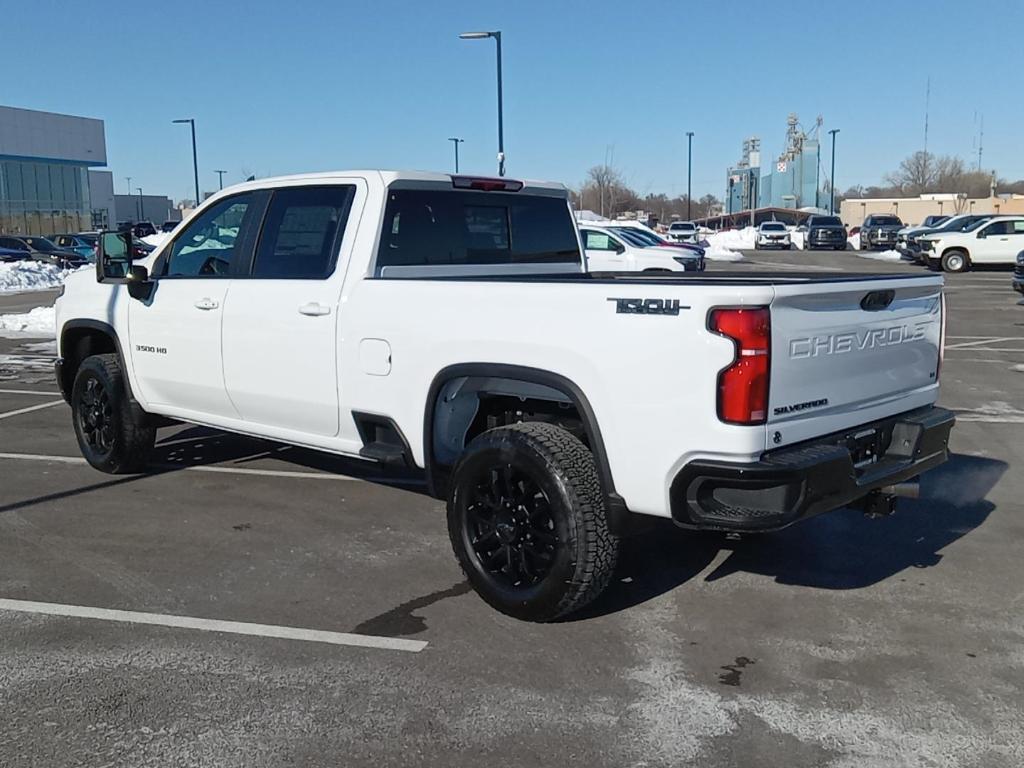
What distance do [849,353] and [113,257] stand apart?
4.66m

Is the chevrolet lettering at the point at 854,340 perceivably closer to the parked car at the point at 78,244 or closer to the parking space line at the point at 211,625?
the parking space line at the point at 211,625

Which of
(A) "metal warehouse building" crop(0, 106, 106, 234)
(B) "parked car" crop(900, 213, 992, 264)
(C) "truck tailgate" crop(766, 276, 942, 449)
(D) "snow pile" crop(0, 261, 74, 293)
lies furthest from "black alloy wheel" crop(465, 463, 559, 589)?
(A) "metal warehouse building" crop(0, 106, 106, 234)

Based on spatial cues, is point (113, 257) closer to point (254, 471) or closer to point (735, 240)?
point (254, 471)

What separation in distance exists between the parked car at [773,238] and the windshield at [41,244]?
108ft

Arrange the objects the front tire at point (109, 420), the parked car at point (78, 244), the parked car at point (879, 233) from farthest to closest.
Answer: the parked car at point (879, 233), the parked car at point (78, 244), the front tire at point (109, 420)

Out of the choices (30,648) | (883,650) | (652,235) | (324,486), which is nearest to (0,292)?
(652,235)

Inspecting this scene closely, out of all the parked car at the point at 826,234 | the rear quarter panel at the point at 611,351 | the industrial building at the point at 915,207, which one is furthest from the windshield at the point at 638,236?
the industrial building at the point at 915,207

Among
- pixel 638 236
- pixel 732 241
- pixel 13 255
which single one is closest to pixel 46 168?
pixel 13 255

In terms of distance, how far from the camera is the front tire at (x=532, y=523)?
4.18 m

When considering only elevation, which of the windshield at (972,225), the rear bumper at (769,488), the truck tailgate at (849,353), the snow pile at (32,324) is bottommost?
the snow pile at (32,324)

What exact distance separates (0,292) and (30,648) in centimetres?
2787

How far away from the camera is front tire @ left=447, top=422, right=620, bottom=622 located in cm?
→ 418

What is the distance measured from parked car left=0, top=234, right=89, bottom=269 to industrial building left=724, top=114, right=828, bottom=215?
7926cm

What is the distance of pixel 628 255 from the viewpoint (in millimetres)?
22297
